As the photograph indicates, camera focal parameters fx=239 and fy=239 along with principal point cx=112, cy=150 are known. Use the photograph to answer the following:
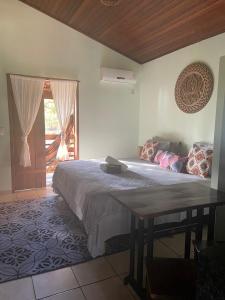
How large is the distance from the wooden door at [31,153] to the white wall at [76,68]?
98 millimetres

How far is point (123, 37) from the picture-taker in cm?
429

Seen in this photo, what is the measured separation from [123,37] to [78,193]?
2.99 metres

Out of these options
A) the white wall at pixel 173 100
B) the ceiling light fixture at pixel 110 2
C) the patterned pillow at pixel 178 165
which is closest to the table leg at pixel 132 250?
the patterned pillow at pixel 178 165

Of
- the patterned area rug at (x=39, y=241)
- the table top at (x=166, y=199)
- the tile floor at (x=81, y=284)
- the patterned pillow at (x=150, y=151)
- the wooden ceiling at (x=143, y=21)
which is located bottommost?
the tile floor at (x=81, y=284)

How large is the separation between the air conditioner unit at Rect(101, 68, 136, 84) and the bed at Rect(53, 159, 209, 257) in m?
1.91

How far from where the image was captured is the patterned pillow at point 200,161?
3.26m

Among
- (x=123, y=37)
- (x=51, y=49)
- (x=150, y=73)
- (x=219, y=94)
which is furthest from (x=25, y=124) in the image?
(x=219, y=94)

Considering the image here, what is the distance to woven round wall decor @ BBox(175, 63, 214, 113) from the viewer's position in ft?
11.8

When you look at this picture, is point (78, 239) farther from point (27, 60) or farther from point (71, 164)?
point (27, 60)

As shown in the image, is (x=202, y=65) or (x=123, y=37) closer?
(x=202, y=65)

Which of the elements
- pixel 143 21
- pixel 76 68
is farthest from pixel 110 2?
pixel 76 68

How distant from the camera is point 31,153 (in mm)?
4457

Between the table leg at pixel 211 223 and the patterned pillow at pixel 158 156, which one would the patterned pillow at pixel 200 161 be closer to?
the patterned pillow at pixel 158 156

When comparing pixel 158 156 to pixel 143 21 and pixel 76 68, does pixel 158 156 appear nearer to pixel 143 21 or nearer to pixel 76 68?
pixel 143 21
